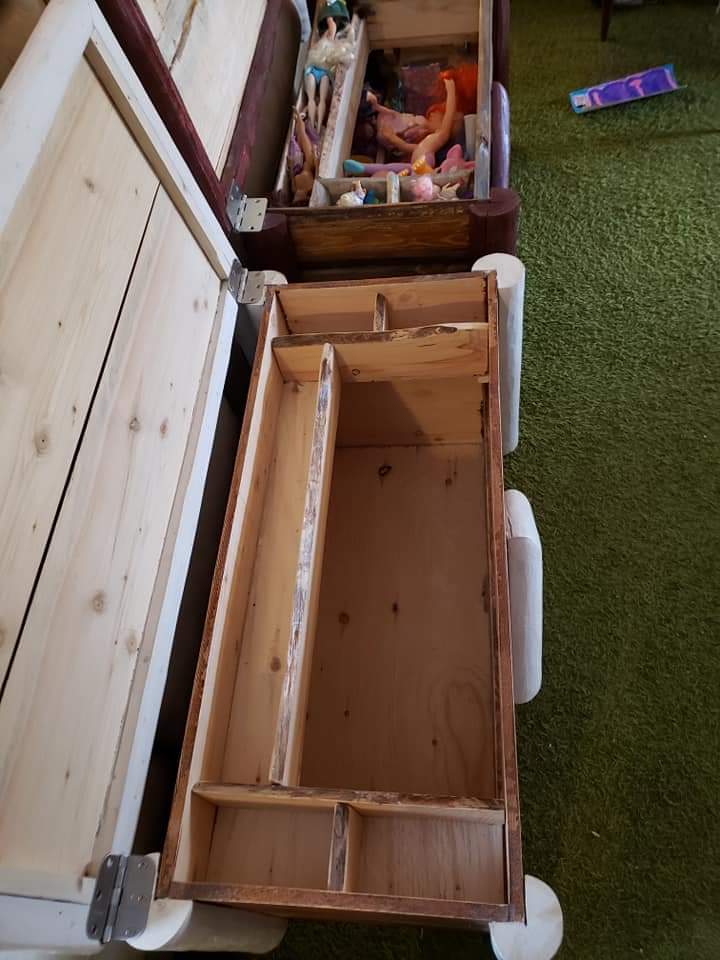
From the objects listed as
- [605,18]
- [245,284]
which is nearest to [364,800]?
[245,284]

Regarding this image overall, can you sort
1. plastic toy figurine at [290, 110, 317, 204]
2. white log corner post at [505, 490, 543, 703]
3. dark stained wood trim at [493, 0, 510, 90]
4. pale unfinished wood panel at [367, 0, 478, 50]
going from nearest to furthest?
white log corner post at [505, 490, 543, 703]
plastic toy figurine at [290, 110, 317, 204]
dark stained wood trim at [493, 0, 510, 90]
pale unfinished wood panel at [367, 0, 478, 50]

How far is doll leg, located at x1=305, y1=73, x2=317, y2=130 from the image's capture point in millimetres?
1607

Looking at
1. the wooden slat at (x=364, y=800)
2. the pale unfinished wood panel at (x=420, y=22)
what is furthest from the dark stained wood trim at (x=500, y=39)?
the wooden slat at (x=364, y=800)

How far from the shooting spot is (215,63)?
48.3 inches

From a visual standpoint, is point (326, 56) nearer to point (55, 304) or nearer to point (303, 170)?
point (303, 170)

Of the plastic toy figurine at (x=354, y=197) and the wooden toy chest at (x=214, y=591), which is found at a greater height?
the plastic toy figurine at (x=354, y=197)

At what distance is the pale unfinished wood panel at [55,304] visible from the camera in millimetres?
609

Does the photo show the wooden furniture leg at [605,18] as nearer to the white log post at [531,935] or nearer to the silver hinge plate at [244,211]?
the silver hinge plate at [244,211]

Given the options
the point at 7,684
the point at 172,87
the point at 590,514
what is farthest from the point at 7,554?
the point at 590,514

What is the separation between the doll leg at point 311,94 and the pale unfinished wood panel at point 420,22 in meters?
Result: 0.44

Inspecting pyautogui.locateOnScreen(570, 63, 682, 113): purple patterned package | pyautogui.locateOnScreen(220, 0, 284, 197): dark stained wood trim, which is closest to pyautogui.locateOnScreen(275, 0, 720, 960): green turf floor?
pyautogui.locateOnScreen(570, 63, 682, 113): purple patterned package

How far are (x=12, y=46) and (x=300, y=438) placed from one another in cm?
66

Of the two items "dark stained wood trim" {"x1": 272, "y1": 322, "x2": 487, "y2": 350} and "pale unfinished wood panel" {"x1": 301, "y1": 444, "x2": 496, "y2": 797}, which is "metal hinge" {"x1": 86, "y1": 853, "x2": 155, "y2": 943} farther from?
"dark stained wood trim" {"x1": 272, "y1": 322, "x2": 487, "y2": 350}

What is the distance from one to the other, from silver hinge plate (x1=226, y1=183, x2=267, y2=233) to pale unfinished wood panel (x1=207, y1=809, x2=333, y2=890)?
100 cm
